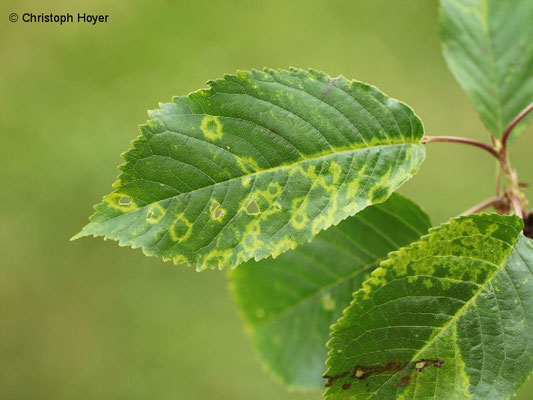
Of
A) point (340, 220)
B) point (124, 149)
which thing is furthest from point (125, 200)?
point (124, 149)

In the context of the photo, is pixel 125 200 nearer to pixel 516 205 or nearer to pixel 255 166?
pixel 255 166

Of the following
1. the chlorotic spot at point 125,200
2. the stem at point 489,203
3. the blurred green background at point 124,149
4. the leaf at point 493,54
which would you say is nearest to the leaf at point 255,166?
the chlorotic spot at point 125,200

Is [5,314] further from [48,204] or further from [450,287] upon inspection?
[450,287]

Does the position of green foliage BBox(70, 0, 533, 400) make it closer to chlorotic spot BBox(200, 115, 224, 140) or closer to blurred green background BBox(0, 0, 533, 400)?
chlorotic spot BBox(200, 115, 224, 140)

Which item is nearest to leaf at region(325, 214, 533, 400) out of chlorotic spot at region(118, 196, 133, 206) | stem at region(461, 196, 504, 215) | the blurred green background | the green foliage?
the green foliage

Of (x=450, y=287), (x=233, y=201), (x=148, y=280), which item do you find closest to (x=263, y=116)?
(x=233, y=201)

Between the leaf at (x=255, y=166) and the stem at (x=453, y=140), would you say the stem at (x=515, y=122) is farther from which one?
the leaf at (x=255, y=166)
